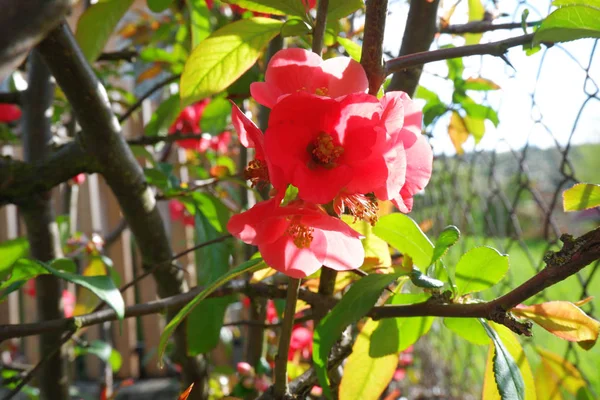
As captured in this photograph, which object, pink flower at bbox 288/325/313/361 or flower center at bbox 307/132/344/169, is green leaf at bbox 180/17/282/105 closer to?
flower center at bbox 307/132/344/169

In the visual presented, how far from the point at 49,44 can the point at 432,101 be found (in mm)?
443

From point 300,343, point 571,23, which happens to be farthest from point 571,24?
point 300,343

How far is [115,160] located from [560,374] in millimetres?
493

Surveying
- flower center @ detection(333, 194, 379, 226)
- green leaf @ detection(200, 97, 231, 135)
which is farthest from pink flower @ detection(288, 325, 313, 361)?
flower center @ detection(333, 194, 379, 226)

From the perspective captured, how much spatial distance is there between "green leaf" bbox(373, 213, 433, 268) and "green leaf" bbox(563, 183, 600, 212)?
0.10 meters

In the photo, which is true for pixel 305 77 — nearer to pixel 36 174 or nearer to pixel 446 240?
pixel 446 240

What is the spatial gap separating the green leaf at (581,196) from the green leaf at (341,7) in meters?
0.19

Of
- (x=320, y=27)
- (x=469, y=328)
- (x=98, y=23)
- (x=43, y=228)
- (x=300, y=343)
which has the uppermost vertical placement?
(x=98, y=23)

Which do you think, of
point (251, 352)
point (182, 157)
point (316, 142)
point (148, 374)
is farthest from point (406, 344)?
point (148, 374)

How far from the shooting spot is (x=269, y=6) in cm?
39

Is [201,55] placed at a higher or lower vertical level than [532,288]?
higher

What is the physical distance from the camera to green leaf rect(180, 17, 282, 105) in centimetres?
43

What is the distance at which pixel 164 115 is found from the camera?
930mm

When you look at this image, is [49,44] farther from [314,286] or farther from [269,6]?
[314,286]
